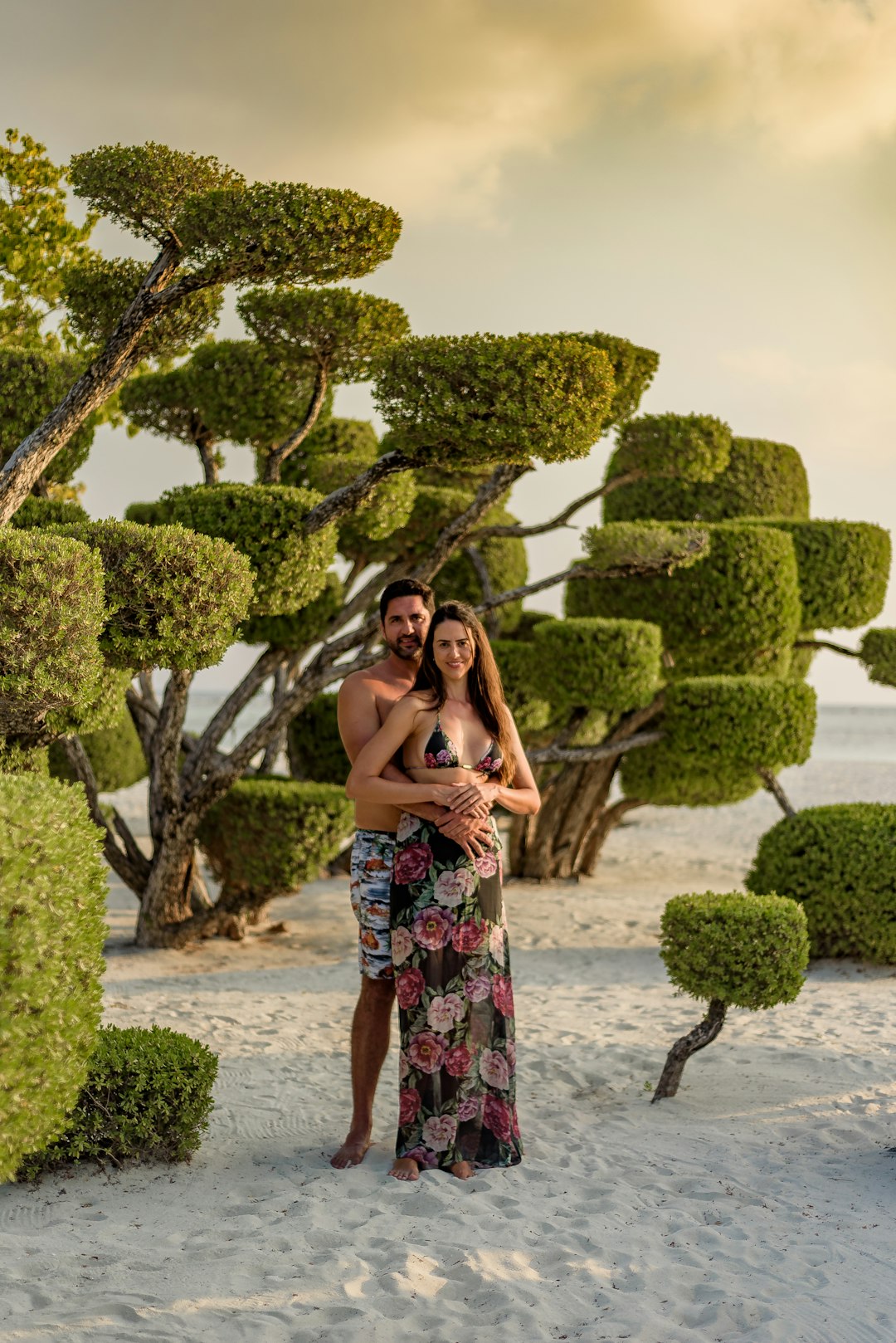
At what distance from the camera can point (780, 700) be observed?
1082 centimetres

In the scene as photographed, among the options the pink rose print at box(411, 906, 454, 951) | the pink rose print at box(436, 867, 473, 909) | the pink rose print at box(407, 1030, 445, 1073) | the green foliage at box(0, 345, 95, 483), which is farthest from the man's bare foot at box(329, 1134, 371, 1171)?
the green foliage at box(0, 345, 95, 483)

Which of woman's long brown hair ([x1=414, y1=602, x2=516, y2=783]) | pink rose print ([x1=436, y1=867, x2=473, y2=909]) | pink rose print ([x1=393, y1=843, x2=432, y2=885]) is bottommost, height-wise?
pink rose print ([x1=436, y1=867, x2=473, y2=909])

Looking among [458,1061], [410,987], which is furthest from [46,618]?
[458,1061]

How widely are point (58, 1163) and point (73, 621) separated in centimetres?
228

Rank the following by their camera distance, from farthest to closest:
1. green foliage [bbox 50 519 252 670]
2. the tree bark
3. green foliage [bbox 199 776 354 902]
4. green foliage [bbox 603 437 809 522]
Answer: green foliage [bbox 603 437 809 522] → green foliage [bbox 199 776 354 902] → the tree bark → green foliage [bbox 50 519 252 670]

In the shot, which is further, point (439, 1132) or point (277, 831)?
point (277, 831)

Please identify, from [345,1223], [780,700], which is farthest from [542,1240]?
[780,700]

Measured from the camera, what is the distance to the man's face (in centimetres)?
521

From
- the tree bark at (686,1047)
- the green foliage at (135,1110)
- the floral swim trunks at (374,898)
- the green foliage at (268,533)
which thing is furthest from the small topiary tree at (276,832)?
the floral swim trunks at (374,898)

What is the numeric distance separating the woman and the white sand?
22 cm

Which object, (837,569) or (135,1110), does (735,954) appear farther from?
(837,569)

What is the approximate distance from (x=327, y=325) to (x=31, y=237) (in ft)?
13.5

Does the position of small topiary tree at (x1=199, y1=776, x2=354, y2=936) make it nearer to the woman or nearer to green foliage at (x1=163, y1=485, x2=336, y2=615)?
green foliage at (x1=163, y1=485, x2=336, y2=615)

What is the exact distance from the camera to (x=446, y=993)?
4.91m
